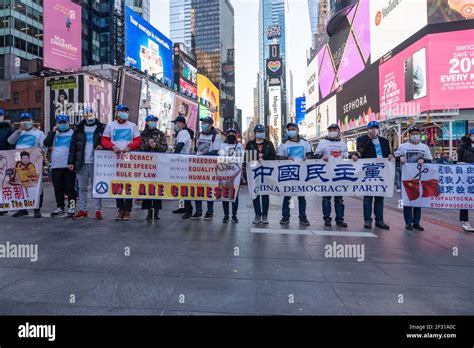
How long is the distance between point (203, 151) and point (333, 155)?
2.90 m

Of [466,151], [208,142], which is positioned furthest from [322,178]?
[466,151]

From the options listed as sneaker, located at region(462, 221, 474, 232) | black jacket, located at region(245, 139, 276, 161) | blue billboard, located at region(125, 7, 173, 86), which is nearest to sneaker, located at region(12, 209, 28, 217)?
black jacket, located at region(245, 139, 276, 161)

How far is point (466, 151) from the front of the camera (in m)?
6.62

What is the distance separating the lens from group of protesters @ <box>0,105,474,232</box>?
648 centimetres

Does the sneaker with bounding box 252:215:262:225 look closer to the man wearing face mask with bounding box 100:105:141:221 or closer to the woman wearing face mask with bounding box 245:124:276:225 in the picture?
the woman wearing face mask with bounding box 245:124:276:225

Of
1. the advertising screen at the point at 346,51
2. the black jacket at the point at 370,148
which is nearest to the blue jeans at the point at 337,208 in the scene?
the black jacket at the point at 370,148

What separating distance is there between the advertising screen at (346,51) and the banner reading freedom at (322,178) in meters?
36.2

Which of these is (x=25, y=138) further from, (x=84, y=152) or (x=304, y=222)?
(x=304, y=222)

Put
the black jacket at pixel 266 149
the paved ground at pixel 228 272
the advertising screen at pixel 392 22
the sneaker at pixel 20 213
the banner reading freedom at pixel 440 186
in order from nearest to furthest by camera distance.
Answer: the paved ground at pixel 228 272 → the banner reading freedom at pixel 440 186 → the black jacket at pixel 266 149 → the sneaker at pixel 20 213 → the advertising screen at pixel 392 22

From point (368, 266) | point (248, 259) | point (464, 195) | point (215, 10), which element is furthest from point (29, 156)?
point (215, 10)

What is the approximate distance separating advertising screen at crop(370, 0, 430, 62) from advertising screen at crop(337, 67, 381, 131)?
280 cm

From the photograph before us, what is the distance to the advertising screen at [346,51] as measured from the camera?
1535 inches

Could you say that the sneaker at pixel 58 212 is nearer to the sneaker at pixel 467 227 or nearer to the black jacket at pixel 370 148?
the black jacket at pixel 370 148
